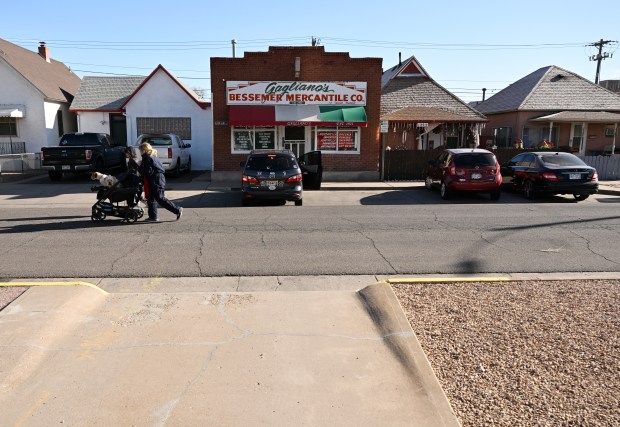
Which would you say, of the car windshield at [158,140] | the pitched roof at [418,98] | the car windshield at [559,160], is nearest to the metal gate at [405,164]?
the pitched roof at [418,98]

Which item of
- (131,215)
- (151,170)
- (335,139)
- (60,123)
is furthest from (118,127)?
(151,170)

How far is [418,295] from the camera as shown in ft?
19.6

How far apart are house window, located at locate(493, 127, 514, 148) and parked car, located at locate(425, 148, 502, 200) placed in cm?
1756

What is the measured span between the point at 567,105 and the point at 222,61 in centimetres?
2170

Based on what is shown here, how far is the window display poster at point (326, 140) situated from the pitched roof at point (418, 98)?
5.96m

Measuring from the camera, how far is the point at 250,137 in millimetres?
21078

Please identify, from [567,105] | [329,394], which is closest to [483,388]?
[329,394]

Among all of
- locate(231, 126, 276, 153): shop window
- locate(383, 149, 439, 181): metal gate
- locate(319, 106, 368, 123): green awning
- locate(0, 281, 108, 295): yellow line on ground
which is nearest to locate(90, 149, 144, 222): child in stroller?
locate(0, 281, 108, 295): yellow line on ground

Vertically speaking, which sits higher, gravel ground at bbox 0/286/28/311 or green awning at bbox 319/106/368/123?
green awning at bbox 319/106/368/123

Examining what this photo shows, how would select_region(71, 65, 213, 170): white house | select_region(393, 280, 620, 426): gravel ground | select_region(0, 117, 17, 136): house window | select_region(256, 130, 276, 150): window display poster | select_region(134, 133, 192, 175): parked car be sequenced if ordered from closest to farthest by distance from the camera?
1. select_region(393, 280, 620, 426): gravel ground
2. select_region(134, 133, 192, 175): parked car
3. select_region(256, 130, 276, 150): window display poster
4. select_region(71, 65, 213, 170): white house
5. select_region(0, 117, 17, 136): house window

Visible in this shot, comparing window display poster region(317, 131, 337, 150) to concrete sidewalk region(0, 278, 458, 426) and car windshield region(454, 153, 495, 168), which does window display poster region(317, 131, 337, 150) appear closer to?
car windshield region(454, 153, 495, 168)

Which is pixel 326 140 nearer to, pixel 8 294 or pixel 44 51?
pixel 8 294

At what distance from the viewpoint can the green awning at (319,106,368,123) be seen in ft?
67.0

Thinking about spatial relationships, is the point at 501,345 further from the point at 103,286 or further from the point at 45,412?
the point at 103,286
